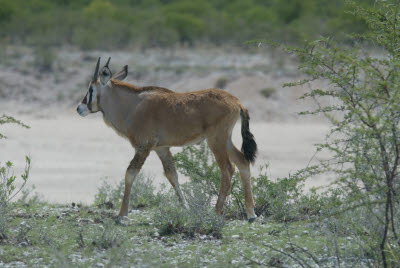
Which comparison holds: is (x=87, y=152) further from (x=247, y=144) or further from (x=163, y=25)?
(x=163, y=25)

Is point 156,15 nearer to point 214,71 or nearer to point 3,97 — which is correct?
point 214,71

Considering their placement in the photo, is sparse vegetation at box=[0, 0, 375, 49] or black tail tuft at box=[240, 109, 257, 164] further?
sparse vegetation at box=[0, 0, 375, 49]

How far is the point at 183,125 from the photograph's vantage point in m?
10.8

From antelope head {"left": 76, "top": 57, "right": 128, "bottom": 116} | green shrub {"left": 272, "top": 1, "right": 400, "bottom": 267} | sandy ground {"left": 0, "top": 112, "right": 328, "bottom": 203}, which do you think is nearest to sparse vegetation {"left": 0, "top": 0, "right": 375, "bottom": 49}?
sandy ground {"left": 0, "top": 112, "right": 328, "bottom": 203}

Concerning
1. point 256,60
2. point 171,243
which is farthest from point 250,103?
point 171,243

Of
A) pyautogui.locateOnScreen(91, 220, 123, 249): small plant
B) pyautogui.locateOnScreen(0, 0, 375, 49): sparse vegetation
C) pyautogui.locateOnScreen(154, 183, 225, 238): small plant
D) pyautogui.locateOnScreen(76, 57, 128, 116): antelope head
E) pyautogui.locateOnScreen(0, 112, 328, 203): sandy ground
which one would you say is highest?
pyautogui.locateOnScreen(0, 0, 375, 49): sparse vegetation

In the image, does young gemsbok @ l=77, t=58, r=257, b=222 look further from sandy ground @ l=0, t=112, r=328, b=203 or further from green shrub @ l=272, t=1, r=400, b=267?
sandy ground @ l=0, t=112, r=328, b=203

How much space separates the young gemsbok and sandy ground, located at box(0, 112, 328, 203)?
19.0 feet

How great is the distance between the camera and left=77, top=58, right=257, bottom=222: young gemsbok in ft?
34.9

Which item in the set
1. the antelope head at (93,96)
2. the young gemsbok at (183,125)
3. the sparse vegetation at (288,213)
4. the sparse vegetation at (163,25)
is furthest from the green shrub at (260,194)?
the sparse vegetation at (163,25)

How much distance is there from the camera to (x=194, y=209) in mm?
9578

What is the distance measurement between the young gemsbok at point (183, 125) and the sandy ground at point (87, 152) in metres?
5.81

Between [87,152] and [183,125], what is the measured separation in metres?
15.5

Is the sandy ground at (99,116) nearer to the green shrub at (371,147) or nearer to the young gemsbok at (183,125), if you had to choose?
the young gemsbok at (183,125)
